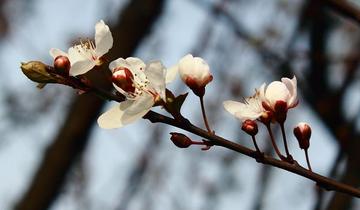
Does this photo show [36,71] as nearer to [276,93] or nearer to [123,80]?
[123,80]

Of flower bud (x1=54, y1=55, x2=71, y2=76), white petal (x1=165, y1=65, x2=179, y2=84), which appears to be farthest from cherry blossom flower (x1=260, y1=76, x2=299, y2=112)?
flower bud (x1=54, y1=55, x2=71, y2=76)

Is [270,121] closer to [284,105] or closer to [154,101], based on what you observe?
[284,105]

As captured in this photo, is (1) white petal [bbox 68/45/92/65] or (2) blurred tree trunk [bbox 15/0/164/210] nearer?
(1) white petal [bbox 68/45/92/65]

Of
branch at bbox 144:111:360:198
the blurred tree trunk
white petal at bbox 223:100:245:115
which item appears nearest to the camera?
branch at bbox 144:111:360:198

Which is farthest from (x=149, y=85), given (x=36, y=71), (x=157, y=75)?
(x=36, y=71)

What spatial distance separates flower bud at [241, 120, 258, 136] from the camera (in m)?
0.66

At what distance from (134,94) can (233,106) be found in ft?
0.40

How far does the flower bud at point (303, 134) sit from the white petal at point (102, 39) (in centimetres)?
23

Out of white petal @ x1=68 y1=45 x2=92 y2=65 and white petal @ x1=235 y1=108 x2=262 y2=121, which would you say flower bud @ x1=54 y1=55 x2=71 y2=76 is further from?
white petal @ x1=235 y1=108 x2=262 y2=121

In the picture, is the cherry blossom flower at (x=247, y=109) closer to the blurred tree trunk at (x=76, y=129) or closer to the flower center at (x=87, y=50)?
the flower center at (x=87, y=50)

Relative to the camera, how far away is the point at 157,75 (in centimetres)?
A: 64

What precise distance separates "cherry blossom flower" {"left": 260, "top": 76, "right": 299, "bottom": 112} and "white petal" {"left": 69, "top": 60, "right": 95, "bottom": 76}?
195 mm


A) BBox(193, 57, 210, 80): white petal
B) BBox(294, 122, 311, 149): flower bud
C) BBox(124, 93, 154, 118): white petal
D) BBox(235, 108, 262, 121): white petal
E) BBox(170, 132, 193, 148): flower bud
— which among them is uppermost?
BBox(193, 57, 210, 80): white petal

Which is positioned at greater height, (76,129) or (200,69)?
(200,69)
